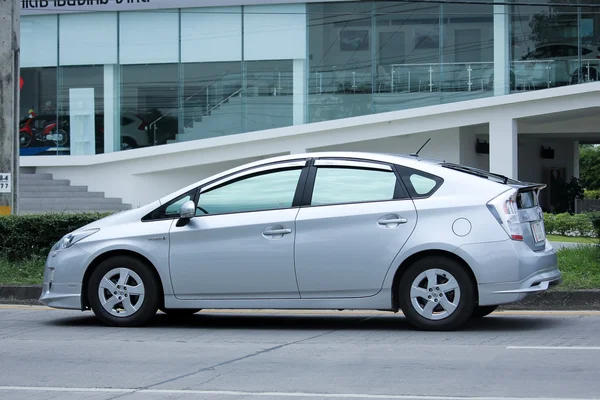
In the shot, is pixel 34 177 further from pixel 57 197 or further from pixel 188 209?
pixel 188 209

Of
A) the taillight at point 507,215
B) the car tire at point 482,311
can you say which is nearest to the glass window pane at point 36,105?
the car tire at point 482,311

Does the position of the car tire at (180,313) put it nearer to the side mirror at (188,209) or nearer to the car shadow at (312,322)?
the car shadow at (312,322)

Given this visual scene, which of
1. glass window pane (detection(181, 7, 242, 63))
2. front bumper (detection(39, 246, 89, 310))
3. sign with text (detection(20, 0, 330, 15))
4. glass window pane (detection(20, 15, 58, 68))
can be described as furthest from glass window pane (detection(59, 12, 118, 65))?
front bumper (detection(39, 246, 89, 310))

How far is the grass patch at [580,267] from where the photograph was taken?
426 inches

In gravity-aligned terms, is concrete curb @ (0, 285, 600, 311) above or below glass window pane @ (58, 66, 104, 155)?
below

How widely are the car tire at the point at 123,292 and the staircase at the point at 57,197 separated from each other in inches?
748

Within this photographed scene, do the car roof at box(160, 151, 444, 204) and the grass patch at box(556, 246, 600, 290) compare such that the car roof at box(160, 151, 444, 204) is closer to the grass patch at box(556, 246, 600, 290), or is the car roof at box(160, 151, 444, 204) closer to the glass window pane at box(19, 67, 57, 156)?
the grass patch at box(556, 246, 600, 290)

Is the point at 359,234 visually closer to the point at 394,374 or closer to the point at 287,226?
the point at 287,226

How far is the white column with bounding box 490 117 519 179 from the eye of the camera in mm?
27622

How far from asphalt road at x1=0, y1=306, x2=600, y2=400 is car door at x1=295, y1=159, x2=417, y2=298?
0.54 m

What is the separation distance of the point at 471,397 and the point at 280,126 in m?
22.4

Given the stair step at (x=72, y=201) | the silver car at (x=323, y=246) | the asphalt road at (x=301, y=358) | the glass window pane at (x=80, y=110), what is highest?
the glass window pane at (x=80, y=110)

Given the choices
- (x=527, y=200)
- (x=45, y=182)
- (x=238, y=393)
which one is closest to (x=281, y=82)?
(x=45, y=182)

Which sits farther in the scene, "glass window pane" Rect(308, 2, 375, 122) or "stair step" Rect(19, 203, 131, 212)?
"stair step" Rect(19, 203, 131, 212)
